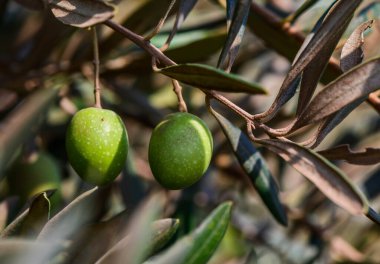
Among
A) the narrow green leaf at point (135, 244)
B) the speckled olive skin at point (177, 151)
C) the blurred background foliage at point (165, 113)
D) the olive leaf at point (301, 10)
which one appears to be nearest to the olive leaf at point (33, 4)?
the blurred background foliage at point (165, 113)

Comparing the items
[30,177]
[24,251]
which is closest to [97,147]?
[24,251]

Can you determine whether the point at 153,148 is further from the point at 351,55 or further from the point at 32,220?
the point at 351,55

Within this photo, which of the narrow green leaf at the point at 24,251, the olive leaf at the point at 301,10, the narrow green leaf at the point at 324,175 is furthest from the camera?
the olive leaf at the point at 301,10

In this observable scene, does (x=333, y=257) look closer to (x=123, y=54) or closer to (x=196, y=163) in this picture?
(x=123, y=54)

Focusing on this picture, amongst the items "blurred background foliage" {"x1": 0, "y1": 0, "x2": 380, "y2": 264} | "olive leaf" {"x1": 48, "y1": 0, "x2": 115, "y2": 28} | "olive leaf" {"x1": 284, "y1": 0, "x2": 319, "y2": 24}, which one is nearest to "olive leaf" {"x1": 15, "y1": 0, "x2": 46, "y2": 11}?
"blurred background foliage" {"x1": 0, "y1": 0, "x2": 380, "y2": 264}

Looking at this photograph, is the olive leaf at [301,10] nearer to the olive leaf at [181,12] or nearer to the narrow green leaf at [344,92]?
the olive leaf at [181,12]
